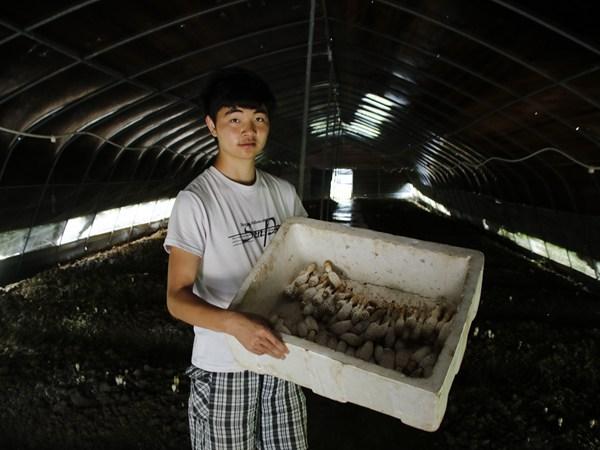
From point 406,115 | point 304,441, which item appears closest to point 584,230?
point 406,115

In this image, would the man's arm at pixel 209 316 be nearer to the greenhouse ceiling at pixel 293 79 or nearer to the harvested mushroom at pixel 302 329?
the harvested mushroom at pixel 302 329

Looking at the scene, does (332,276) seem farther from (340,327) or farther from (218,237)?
(218,237)

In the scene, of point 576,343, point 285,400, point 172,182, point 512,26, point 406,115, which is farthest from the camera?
point 172,182

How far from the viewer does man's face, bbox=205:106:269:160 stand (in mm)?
1879

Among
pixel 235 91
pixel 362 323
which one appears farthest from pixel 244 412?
A: pixel 235 91

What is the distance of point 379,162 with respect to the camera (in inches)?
930

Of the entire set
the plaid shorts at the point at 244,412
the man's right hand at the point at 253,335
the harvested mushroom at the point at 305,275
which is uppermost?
the harvested mushroom at the point at 305,275

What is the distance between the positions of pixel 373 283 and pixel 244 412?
97 centimetres

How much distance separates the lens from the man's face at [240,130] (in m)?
1.88

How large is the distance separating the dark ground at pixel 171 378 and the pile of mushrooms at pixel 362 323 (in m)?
2.19

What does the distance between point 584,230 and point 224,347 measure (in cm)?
866

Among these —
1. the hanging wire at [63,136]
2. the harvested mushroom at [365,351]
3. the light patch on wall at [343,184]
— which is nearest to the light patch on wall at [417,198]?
the light patch on wall at [343,184]

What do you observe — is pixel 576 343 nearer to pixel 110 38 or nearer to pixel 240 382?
pixel 240 382

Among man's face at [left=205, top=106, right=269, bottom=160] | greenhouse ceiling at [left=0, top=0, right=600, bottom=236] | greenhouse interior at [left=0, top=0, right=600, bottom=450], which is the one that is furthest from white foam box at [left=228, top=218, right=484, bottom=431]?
greenhouse ceiling at [left=0, top=0, right=600, bottom=236]
